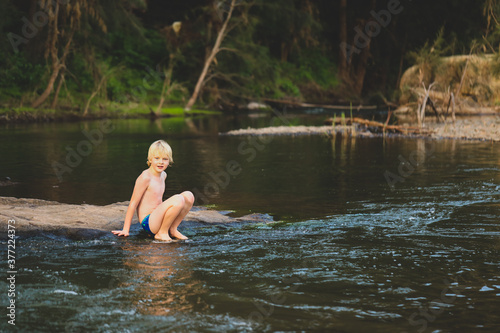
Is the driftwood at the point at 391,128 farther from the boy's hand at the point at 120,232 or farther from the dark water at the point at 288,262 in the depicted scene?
the boy's hand at the point at 120,232

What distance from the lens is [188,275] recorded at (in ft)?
20.8

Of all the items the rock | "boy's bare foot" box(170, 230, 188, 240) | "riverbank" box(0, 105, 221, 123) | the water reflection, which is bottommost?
the water reflection

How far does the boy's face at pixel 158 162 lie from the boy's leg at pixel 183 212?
1.28ft

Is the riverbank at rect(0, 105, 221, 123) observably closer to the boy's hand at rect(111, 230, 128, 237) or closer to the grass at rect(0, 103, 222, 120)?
the grass at rect(0, 103, 222, 120)

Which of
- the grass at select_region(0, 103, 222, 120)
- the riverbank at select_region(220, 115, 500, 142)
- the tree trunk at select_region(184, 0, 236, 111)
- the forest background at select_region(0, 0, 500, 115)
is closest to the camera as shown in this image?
the riverbank at select_region(220, 115, 500, 142)

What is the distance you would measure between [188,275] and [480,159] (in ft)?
38.8

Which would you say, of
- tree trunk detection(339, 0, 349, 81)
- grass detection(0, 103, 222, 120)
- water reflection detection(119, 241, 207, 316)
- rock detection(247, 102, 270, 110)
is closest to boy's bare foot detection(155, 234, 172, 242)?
water reflection detection(119, 241, 207, 316)

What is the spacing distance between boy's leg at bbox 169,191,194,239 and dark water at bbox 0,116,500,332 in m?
0.28

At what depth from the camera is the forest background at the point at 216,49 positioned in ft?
111

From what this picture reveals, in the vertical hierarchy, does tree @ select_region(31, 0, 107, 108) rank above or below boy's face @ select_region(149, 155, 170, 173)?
above

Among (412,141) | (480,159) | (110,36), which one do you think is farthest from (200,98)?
(480,159)

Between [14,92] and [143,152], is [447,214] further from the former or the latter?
[14,92]

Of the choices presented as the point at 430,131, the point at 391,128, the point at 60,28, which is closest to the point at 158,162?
the point at 430,131

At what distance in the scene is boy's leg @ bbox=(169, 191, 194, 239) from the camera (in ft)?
25.2
